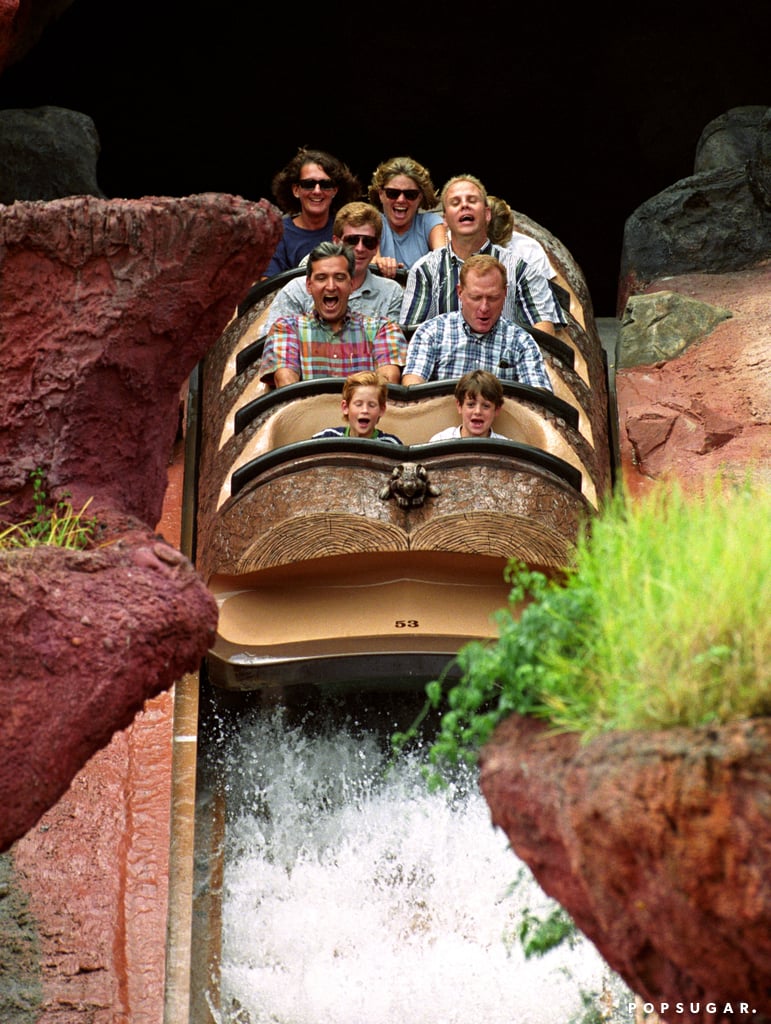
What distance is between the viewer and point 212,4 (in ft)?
42.2

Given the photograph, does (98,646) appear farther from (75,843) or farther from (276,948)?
(276,948)

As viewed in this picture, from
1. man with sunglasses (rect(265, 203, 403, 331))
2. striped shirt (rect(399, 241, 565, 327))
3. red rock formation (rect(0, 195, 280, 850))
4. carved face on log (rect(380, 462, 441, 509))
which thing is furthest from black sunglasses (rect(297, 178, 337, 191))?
red rock formation (rect(0, 195, 280, 850))

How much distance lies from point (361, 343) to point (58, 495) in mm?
2828

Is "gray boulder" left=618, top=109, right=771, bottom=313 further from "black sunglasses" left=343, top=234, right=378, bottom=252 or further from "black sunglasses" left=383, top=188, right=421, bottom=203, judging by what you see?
"black sunglasses" left=343, top=234, right=378, bottom=252

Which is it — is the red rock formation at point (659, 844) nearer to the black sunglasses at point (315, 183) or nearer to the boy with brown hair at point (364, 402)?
the boy with brown hair at point (364, 402)

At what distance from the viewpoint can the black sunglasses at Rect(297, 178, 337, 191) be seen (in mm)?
8383

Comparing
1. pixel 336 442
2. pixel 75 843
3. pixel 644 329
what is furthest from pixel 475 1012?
pixel 644 329

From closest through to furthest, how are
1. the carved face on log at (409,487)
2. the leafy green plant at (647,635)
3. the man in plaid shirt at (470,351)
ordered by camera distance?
the leafy green plant at (647,635) < the carved face on log at (409,487) < the man in plaid shirt at (470,351)

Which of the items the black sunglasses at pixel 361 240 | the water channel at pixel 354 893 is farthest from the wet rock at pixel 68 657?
the black sunglasses at pixel 361 240

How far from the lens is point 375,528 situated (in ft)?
21.6

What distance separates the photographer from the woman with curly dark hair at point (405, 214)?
27.1 feet

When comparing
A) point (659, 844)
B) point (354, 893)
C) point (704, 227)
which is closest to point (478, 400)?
point (354, 893)

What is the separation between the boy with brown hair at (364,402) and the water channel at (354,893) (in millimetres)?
1183

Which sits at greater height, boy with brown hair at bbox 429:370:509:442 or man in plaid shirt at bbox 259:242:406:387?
man in plaid shirt at bbox 259:242:406:387
